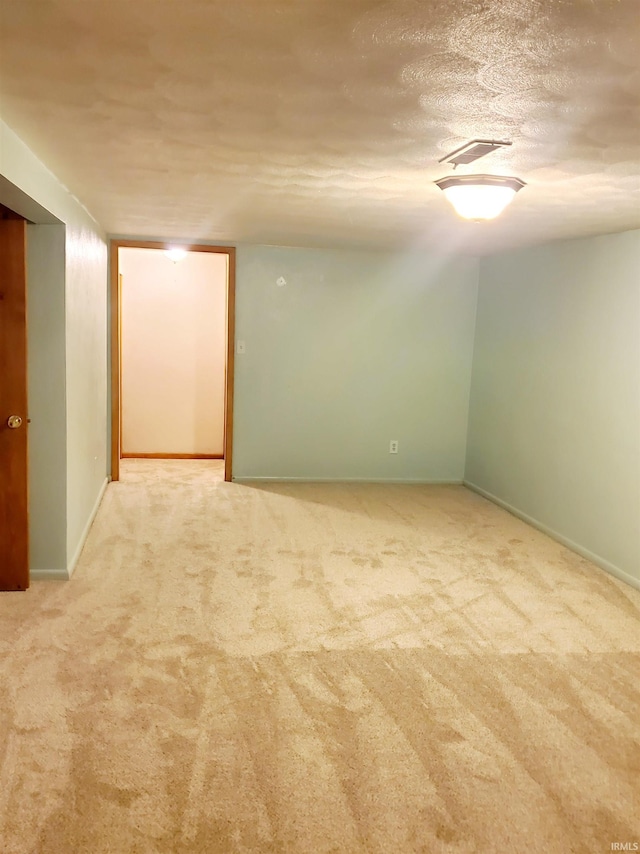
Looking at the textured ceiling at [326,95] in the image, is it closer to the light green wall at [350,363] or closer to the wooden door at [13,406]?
the wooden door at [13,406]

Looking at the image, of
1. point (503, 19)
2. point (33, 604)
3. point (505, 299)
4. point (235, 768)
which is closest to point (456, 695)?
point (235, 768)

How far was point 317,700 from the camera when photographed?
248cm

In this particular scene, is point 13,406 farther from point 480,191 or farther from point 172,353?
point 172,353

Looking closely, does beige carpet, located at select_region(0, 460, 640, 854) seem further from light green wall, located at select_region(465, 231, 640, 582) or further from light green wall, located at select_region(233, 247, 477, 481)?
light green wall, located at select_region(233, 247, 477, 481)

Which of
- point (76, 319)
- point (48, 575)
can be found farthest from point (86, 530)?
point (76, 319)

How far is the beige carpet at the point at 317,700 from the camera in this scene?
1882mm

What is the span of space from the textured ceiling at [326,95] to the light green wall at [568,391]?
91 cm

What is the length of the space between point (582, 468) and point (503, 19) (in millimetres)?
3396

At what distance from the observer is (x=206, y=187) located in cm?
313

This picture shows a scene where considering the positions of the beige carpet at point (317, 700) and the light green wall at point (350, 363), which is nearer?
the beige carpet at point (317, 700)

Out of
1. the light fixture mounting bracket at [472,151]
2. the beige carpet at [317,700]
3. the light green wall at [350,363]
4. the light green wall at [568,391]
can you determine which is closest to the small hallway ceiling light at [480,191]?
the light fixture mounting bracket at [472,151]

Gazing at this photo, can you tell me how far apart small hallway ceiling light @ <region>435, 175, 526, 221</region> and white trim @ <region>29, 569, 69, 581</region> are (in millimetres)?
2681

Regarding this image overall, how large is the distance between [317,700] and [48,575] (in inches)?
69.8

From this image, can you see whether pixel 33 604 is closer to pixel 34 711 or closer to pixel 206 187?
pixel 34 711
